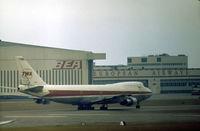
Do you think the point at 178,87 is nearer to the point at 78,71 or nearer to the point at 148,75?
the point at 148,75

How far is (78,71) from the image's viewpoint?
5716 cm

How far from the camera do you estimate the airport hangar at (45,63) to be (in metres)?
53.0

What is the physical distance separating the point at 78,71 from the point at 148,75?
1110cm

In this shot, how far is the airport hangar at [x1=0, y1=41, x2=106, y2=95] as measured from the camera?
52969 millimetres

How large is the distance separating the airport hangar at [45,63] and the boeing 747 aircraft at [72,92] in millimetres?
6291

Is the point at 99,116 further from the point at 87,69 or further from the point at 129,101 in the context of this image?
the point at 87,69

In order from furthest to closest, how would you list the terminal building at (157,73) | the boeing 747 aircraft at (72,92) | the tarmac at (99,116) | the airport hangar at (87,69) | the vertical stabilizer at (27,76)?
the airport hangar at (87,69) → the vertical stabilizer at (27,76) → the terminal building at (157,73) → the boeing 747 aircraft at (72,92) → the tarmac at (99,116)

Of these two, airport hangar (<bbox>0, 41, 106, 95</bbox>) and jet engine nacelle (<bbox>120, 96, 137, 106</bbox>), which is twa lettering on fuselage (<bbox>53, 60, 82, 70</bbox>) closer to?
airport hangar (<bbox>0, 41, 106, 95</bbox>)

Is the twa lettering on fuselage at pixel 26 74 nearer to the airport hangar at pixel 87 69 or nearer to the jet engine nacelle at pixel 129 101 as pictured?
the airport hangar at pixel 87 69

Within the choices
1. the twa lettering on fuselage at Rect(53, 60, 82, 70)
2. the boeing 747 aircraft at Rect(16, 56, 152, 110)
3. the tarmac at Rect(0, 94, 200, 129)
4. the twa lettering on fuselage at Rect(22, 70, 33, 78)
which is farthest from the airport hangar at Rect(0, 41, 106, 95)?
the tarmac at Rect(0, 94, 200, 129)

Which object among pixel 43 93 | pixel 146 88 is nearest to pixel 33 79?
pixel 43 93

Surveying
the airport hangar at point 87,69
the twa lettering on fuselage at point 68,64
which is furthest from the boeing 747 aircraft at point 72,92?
the twa lettering on fuselage at point 68,64

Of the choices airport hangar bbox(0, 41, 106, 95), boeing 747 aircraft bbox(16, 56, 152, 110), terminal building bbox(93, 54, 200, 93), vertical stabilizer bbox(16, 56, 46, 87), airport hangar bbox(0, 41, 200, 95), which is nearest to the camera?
boeing 747 aircraft bbox(16, 56, 152, 110)

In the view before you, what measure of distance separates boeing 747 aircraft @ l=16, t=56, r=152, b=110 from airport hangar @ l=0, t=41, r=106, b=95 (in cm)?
629
